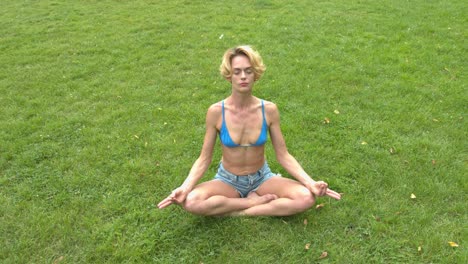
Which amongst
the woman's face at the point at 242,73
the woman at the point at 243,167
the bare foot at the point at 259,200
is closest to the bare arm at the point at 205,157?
the woman at the point at 243,167

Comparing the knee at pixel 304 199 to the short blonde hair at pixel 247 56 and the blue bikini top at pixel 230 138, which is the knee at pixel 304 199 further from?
the short blonde hair at pixel 247 56

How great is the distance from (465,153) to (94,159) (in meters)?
4.96

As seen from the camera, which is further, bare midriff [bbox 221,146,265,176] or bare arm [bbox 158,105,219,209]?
bare midriff [bbox 221,146,265,176]

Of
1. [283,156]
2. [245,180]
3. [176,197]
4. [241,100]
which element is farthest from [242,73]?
[176,197]

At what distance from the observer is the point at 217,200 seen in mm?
3947

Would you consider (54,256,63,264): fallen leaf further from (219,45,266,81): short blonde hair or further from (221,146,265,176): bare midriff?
(219,45,266,81): short blonde hair

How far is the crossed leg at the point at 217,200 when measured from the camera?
3.90 meters

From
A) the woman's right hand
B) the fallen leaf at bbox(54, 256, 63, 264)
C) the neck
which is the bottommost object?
the fallen leaf at bbox(54, 256, 63, 264)

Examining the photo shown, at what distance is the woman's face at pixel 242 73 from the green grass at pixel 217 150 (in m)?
1.41

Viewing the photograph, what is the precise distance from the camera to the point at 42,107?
6.77 metres

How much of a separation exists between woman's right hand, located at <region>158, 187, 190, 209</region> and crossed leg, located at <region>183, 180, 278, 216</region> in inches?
3.2

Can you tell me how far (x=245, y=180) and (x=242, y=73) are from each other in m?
1.20

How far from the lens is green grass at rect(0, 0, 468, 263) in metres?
3.96

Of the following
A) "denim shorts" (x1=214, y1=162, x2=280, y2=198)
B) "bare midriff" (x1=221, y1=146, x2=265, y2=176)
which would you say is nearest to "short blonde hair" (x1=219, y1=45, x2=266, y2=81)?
"bare midriff" (x1=221, y1=146, x2=265, y2=176)
